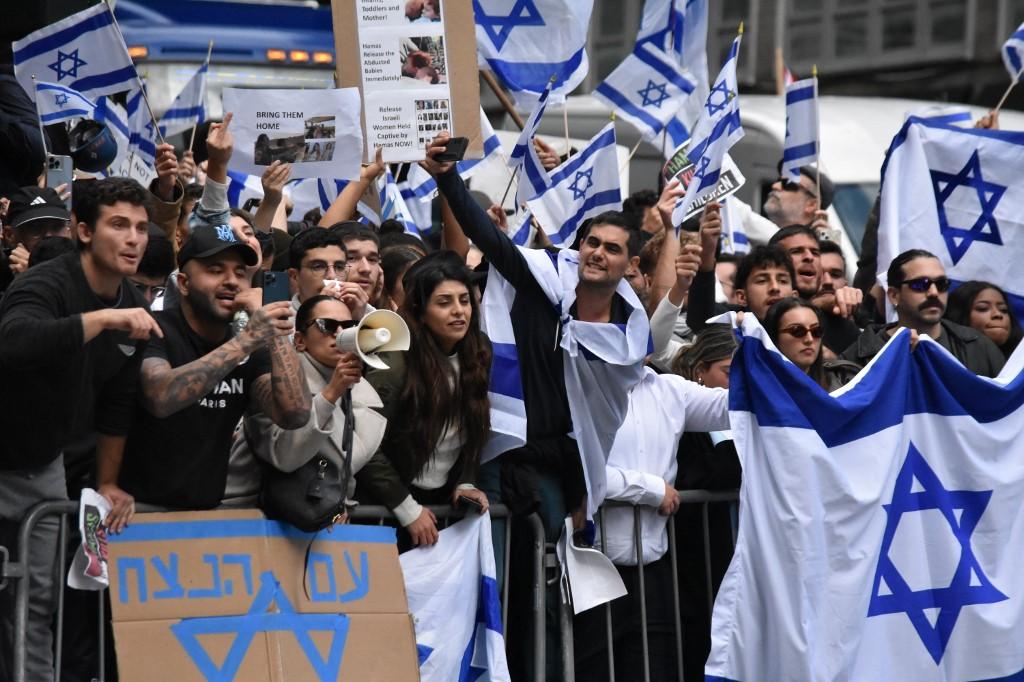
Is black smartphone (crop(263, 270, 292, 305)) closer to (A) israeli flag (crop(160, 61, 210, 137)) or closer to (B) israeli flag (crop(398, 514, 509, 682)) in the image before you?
(B) israeli flag (crop(398, 514, 509, 682))

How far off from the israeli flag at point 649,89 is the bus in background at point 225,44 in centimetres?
468

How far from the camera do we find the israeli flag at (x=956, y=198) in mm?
9625

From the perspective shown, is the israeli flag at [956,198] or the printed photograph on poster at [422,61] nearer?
the printed photograph on poster at [422,61]

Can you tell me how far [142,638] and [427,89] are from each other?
3231 millimetres

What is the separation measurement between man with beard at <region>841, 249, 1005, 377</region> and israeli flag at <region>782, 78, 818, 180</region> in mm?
1977

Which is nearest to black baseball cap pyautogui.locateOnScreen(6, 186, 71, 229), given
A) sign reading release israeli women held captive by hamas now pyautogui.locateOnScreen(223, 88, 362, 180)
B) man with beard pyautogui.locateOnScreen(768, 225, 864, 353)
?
sign reading release israeli women held captive by hamas now pyautogui.locateOnScreen(223, 88, 362, 180)

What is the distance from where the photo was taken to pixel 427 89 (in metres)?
8.55

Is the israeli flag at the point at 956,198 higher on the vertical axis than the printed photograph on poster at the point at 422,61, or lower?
lower

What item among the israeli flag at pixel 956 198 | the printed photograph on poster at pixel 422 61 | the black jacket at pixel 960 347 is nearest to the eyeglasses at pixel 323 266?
the printed photograph on poster at pixel 422 61

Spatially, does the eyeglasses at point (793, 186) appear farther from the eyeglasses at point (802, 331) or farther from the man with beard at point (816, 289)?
the eyeglasses at point (802, 331)

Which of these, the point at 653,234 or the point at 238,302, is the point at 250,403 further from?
the point at 653,234

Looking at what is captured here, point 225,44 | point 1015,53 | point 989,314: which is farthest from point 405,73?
point 225,44

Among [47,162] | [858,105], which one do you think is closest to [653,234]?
[47,162]

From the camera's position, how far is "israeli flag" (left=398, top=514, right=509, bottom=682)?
716 cm
